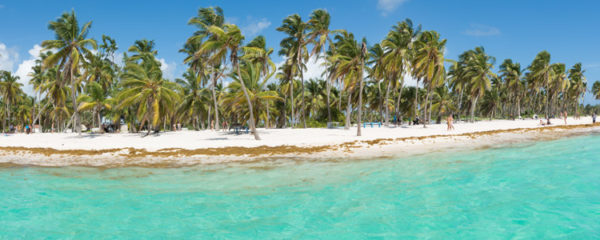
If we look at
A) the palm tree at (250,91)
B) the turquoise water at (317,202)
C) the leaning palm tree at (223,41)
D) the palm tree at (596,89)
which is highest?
the palm tree at (596,89)

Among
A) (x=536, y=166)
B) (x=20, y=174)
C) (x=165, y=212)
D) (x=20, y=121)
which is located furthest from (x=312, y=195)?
(x=20, y=121)

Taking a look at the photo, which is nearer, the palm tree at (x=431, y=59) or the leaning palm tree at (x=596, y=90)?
the palm tree at (x=431, y=59)

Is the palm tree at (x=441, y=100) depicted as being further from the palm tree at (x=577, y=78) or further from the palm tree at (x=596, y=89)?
the palm tree at (x=596, y=89)

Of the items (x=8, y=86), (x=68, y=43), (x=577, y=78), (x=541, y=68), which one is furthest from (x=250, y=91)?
(x=577, y=78)

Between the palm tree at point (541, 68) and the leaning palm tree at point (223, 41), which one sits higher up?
the palm tree at point (541, 68)

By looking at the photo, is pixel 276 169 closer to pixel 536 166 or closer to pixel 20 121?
pixel 536 166

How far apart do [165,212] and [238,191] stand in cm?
215

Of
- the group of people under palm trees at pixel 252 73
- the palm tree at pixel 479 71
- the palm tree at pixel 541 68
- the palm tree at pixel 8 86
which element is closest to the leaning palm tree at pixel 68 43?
the group of people under palm trees at pixel 252 73

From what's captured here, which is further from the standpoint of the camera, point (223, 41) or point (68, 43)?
point (68, 43)

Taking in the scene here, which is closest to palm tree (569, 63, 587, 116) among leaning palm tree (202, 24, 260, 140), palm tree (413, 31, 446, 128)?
palm tree (413, 31, 446, 128)

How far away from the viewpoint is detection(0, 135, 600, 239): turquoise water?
5918 mm

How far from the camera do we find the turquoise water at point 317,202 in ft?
19.4

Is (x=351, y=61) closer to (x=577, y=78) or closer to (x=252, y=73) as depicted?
(x=252, y=73)

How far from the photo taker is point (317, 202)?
7621mm
